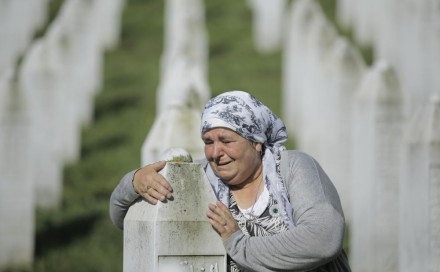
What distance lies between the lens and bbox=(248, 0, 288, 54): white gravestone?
26562 mm

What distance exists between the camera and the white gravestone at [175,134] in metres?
9.18

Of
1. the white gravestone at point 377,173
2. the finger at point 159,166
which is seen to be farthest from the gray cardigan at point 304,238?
the white gravestone at point 377,173

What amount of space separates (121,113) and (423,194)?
12.1 m

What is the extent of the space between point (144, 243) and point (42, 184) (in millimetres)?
10034

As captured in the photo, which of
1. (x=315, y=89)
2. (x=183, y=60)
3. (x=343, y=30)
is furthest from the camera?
(x=343, y=30)

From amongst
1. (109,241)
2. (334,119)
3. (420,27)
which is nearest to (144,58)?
(420,27)

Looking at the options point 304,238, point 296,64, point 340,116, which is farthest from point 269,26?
point 304,238

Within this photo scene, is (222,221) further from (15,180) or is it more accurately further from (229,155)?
(15,180)

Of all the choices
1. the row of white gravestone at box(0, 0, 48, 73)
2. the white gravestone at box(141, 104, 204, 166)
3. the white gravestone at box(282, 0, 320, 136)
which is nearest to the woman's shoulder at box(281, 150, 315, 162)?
the white gravestone at box(141, 104, 204, 166)

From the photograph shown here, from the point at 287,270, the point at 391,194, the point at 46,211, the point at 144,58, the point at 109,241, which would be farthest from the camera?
the point at 144,58

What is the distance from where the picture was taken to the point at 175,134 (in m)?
9.24

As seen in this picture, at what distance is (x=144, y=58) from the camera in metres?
26.0

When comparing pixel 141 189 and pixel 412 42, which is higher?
pixel 412 42

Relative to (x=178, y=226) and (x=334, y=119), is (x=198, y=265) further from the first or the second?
(x=334, y=119)
